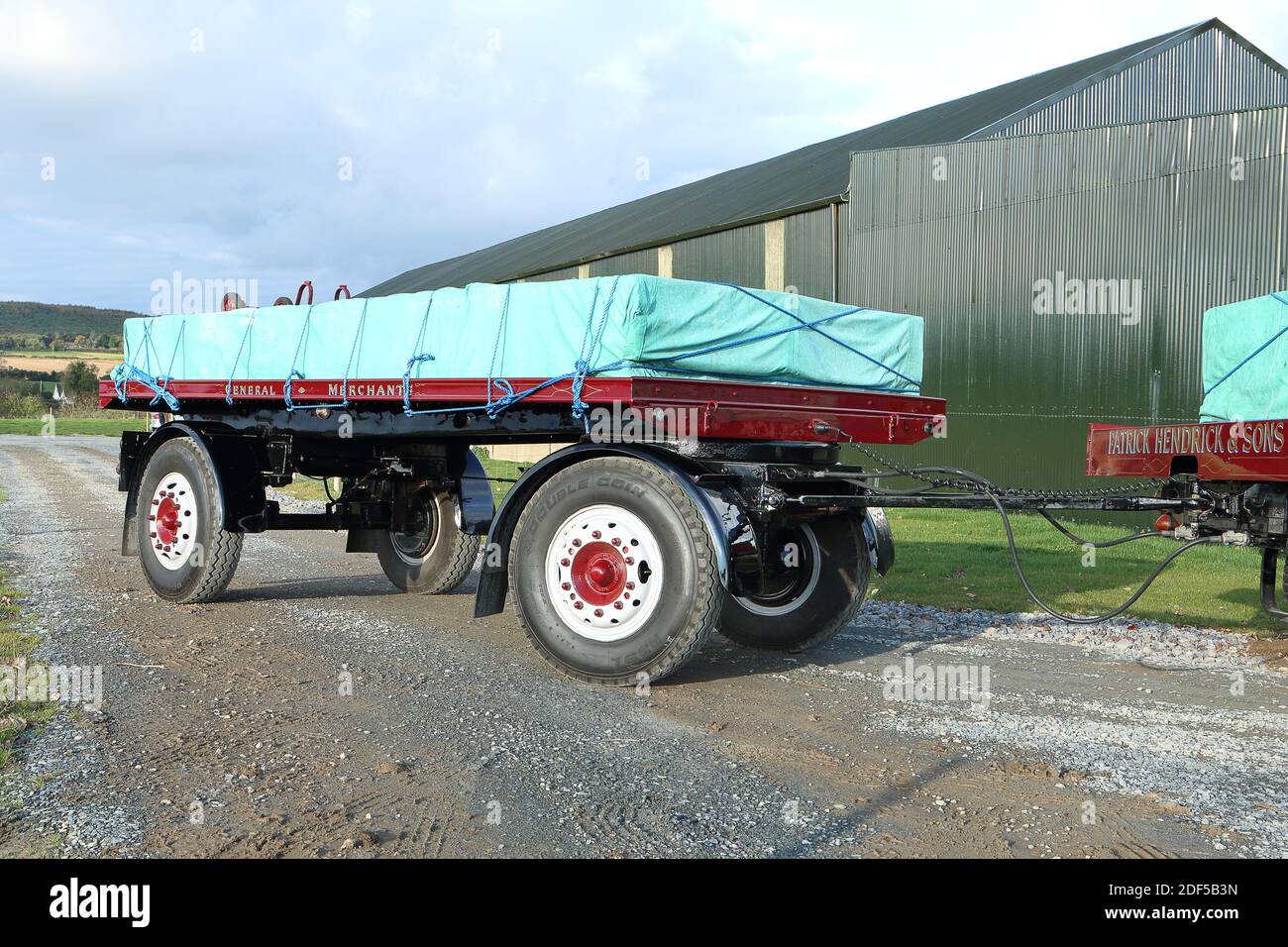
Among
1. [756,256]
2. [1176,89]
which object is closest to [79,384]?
[756,256]

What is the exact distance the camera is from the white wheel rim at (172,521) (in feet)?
28.3

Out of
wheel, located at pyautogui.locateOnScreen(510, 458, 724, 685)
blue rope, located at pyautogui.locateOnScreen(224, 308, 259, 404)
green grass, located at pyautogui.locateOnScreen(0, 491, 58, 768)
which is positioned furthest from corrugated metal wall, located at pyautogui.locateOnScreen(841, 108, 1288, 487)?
green grass, located at pyautogui.locateOnScreen(0, 491, 58, 768)

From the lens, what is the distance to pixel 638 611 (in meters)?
5.89

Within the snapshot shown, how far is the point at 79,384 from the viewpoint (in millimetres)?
67938

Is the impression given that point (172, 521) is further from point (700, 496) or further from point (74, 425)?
point (74, 425)

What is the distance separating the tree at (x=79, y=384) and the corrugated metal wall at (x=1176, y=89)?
63128 millimetres

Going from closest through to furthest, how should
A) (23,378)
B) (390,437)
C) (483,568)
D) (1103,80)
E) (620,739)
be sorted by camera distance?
1. (620,739)
2. (483,568)
3. (390,437)
4. (1103,80)
5. (23,378)

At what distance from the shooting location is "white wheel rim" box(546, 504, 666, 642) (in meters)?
5.89

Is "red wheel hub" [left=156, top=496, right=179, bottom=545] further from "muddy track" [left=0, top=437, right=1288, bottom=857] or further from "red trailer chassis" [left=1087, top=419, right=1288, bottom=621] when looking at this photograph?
"red trailer chassis" [left=1087, top=419, right=1288, bottom=621]

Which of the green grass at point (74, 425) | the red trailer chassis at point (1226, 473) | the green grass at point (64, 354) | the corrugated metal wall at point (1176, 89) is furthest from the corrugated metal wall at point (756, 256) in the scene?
the green grass at point (64, 354)

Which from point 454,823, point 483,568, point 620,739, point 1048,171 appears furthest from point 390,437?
point 1048,171

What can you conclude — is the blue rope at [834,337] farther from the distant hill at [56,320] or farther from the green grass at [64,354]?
the distant hill at [56,320]
